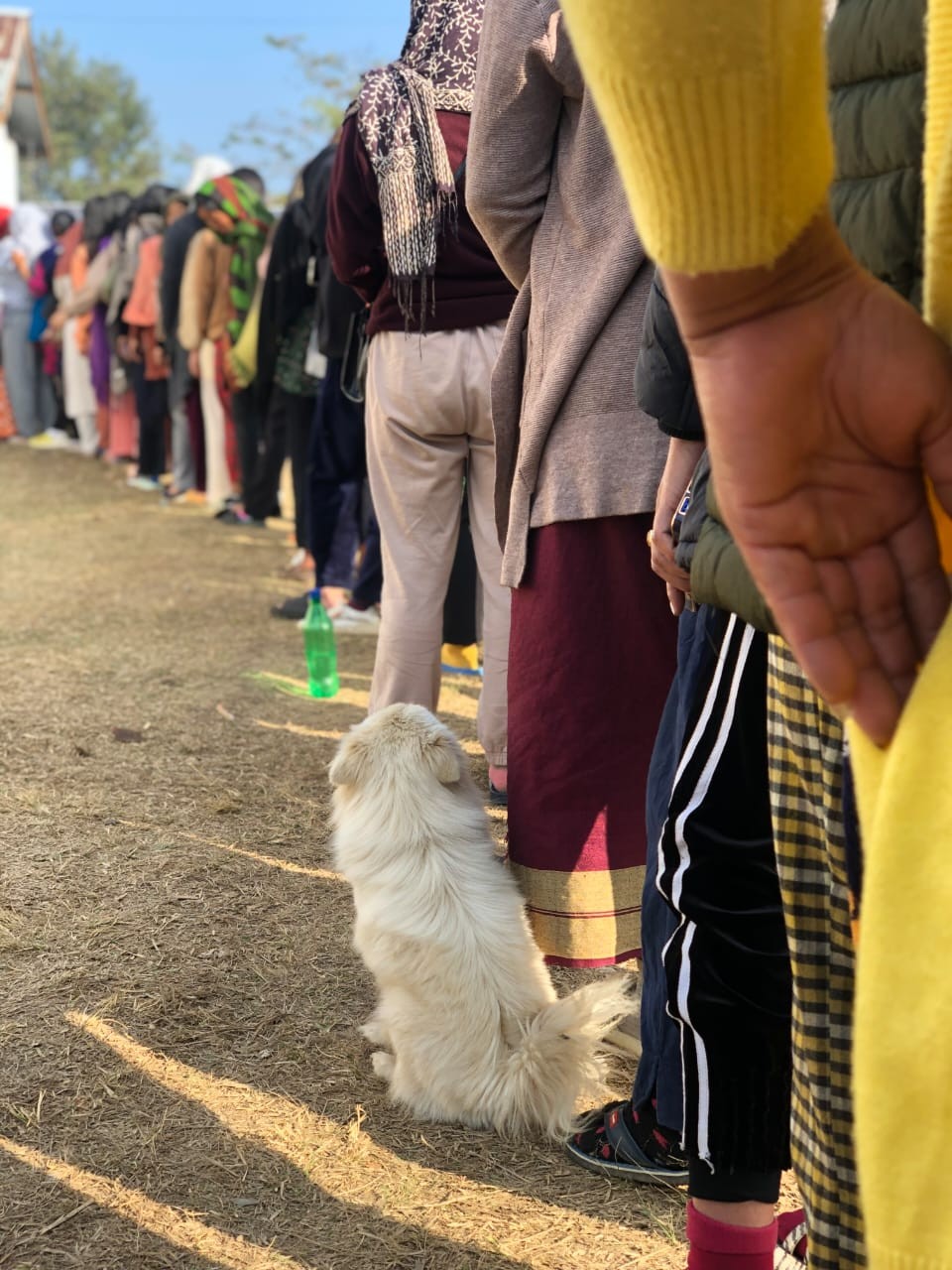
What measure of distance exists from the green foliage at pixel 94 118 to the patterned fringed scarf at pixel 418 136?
54811 millimetres

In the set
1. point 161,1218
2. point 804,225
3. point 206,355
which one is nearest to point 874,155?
point 804,225

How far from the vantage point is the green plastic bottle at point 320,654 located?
536cm

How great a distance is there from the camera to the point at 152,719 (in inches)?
198

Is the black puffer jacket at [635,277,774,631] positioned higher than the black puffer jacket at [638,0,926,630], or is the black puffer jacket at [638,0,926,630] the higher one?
the black puffer jacket at [638,0,926,630]

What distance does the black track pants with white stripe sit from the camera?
1539 mm

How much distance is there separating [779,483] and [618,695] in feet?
5.29

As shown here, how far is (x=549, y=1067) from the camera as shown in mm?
2289

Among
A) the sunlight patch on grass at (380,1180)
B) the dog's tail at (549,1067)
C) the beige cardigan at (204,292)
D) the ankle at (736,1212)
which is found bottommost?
the sunlight patch on grass at (380,1180)

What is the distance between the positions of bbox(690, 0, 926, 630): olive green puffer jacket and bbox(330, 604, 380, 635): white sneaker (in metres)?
5.21

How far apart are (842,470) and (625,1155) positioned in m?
1.69

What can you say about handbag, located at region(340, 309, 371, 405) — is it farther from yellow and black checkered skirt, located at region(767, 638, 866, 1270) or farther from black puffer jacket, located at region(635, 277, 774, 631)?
yellow and black checkered skirt, located at region(767, 638, 866, 1270)

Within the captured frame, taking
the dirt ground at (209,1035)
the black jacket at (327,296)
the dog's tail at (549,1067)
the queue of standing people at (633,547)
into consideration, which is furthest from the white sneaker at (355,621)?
the dog's tail at (549,1067)

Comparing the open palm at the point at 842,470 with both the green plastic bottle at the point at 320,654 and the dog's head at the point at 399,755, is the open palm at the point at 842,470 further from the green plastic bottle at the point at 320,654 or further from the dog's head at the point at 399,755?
the green plastic bottle at the point at 320,654

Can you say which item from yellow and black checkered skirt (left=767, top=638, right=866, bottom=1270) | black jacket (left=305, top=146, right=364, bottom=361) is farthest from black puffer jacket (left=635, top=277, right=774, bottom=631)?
black jacket (left=305, top=146, right=364, bottom=361)
